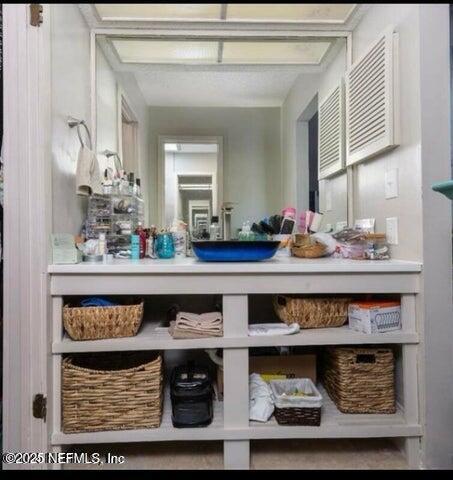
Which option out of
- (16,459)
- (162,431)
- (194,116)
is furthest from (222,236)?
(16,459)

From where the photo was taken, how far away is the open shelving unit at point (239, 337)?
3.84ft

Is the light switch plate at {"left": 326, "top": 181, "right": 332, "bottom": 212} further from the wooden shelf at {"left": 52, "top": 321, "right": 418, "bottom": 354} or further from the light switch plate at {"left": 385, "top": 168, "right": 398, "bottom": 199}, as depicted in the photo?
the wooden shelf at {"left": 52, "top": 321, "right": 418, "bottom": 354}

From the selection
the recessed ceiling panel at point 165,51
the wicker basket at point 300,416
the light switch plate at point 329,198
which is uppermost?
the recessed ceiling panel at point 165,51

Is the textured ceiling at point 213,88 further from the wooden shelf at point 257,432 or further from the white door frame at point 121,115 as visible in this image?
the wooden shelf at point 257,432

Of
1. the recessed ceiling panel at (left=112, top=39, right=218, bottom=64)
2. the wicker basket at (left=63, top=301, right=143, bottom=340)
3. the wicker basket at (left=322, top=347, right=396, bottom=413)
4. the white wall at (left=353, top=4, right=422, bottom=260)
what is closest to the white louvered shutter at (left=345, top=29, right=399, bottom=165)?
the white wall at (left=353, top=4, right=422, bottom=260)

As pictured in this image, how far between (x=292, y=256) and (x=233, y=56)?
1116 mm

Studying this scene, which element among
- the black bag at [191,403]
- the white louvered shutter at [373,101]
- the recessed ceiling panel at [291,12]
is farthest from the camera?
the recessed ceiling panel at [291,12]

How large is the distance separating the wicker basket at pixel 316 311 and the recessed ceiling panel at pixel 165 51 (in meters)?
1.35

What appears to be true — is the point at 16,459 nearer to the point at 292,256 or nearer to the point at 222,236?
the point at 222,236

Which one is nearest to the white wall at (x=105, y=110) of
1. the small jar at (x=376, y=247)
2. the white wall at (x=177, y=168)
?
the white wall at (x=177, y=168)

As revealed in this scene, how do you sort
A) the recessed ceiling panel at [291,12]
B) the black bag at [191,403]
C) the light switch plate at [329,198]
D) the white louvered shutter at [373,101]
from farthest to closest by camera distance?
the light switch plate at [329,198]
the recessed ceiling panel at [291,12]
the white louvered shutter at [373,101]
the black bag at [191,403]

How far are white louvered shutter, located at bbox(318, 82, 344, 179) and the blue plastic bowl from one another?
0.76 m

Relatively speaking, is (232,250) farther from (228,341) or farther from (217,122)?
(217,122)

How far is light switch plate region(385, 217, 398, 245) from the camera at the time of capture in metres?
1.36
